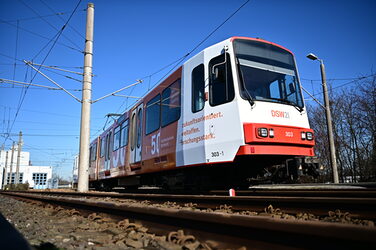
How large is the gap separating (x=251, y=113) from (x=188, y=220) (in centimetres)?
353

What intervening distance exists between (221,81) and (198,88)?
817 millimetres

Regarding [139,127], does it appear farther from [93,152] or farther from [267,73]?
[93,152]

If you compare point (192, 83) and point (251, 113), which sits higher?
point (192, 83)

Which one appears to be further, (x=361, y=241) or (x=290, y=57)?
(x=290, y=57)

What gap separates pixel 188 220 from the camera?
8.10 feet

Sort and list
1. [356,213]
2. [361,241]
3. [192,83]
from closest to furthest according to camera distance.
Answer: [361,241] → [356,213] → [192,83]

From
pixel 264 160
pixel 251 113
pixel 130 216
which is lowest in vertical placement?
pixel 130 216

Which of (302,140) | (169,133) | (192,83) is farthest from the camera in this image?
(169,133)

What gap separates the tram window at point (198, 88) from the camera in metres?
6.40

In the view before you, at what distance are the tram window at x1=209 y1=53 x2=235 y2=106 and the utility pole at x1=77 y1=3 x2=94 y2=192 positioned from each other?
840 centimetres

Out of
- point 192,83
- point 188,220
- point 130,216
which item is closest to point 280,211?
point 188,220

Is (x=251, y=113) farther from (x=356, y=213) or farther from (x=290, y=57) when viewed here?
(x=356, y=213)

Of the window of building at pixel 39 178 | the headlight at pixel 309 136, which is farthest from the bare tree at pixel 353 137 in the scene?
the window of building at pixel 39 178

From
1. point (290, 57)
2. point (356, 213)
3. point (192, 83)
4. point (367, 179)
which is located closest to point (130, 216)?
point (356, 213)
